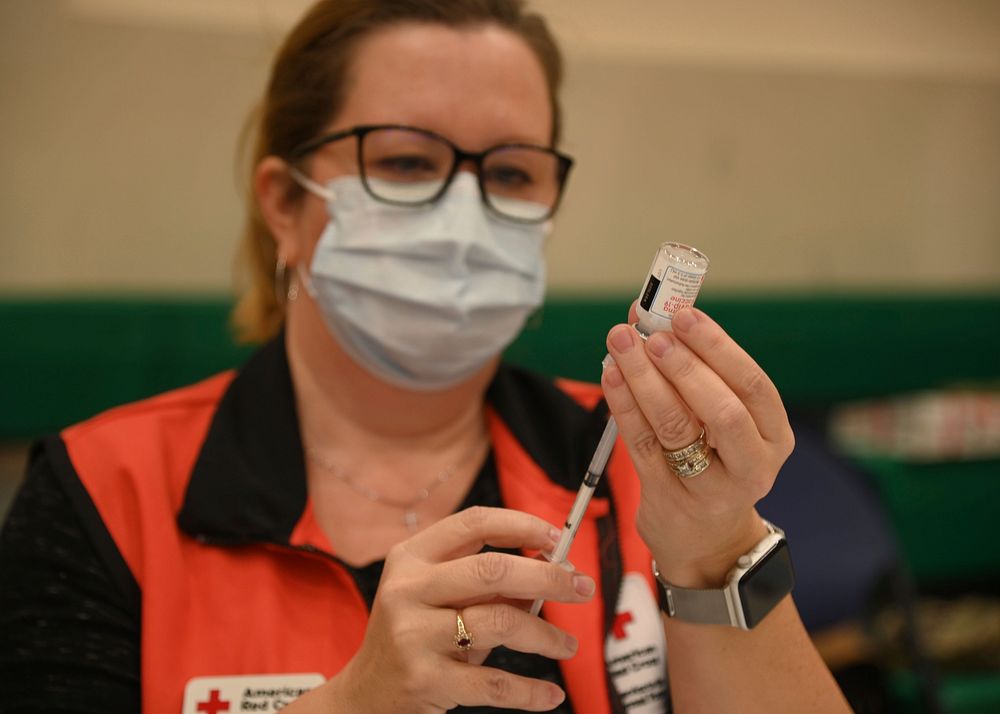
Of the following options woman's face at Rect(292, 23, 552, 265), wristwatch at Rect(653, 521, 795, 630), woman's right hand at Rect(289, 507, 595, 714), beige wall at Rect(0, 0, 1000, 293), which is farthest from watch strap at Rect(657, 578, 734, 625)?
beige wall at Rect(0, 0, 1000, 293)

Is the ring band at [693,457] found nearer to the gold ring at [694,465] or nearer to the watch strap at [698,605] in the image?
the gold ring at [694,465]

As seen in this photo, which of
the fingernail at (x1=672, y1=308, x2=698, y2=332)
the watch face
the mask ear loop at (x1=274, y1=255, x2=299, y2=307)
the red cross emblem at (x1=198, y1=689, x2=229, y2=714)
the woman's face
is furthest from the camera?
the mask ear loop at (x1=274, y1=255, x2=299, y2=307)

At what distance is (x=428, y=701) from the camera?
73cm

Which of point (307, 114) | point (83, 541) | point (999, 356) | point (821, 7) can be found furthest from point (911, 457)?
point (83, 541)

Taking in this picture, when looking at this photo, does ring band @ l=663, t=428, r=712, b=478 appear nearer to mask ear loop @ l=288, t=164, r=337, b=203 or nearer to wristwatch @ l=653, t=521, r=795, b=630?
wristwatch @ l=653, t=521, r=795, b=630

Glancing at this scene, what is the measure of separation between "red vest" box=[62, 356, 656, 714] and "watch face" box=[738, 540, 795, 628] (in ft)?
0.76

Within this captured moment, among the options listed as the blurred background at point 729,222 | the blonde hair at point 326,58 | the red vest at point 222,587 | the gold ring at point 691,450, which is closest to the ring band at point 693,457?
the gold ring at point 691,450

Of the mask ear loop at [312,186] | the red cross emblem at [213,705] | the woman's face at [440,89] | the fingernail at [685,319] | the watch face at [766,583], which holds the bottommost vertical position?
the red cross emblem at [213,705]

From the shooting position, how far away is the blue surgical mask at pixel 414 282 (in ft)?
3.64

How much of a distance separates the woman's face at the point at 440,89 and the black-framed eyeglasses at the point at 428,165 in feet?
0.04

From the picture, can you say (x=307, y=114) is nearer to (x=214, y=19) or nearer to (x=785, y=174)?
(x=214, y=19)

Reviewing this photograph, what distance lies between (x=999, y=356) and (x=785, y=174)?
3.26 feet

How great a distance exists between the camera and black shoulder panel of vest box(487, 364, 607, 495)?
3.84 ft

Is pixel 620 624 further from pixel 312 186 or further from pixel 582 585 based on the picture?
pixel 312 186
